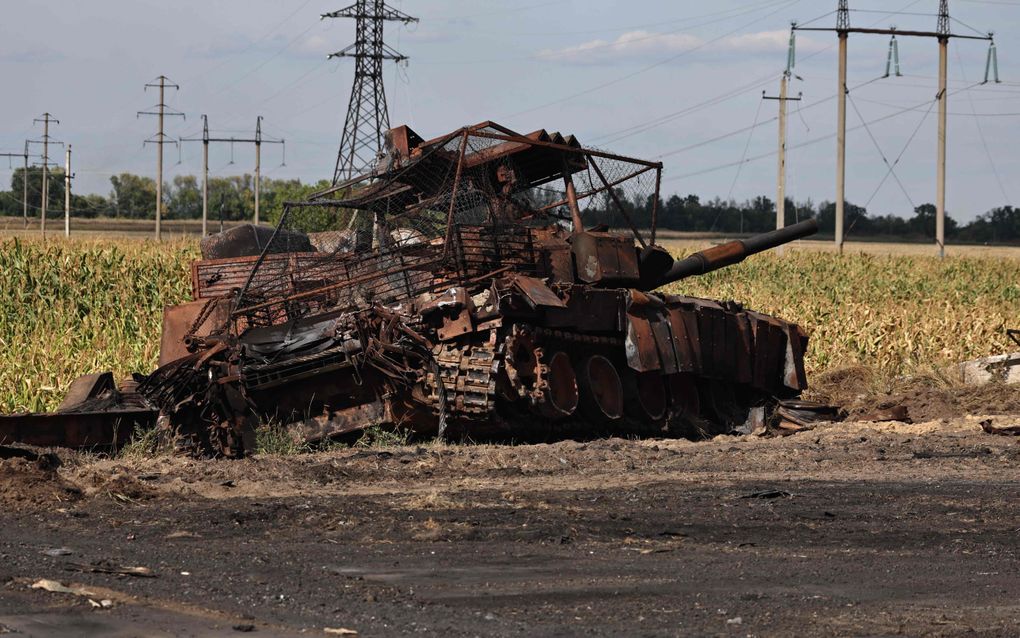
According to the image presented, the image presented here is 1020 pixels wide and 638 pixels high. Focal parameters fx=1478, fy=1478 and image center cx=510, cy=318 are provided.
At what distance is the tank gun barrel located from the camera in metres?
17.3

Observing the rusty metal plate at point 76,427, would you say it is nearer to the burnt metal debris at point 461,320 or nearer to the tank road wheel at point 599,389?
the burnt metal debris at point 461,320

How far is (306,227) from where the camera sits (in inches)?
617

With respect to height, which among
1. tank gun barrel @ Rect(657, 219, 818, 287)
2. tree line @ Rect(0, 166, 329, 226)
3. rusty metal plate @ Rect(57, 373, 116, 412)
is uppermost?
tree line @ Rect(0, 166, 329, 226)

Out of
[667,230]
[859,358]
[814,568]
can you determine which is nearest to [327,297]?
[814,568]

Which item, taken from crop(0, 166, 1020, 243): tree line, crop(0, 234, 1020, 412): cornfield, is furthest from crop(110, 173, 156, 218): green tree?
crop(0, 234, 1020, 412): cornfield

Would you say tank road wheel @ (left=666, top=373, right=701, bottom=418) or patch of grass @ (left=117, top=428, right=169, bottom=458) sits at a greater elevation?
tank road wheel @ (left=666, top=373, right=701, bottom=418)

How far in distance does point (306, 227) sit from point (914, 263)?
85.7 feet

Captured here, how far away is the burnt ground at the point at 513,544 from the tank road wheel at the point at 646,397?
115 inches

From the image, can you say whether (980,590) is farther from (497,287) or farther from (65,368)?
(65,368)

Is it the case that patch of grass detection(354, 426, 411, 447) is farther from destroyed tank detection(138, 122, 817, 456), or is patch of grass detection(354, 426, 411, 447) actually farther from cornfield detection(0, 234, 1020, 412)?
cornfield detection(0, 234, 1020, 412)

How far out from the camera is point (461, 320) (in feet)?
42.5

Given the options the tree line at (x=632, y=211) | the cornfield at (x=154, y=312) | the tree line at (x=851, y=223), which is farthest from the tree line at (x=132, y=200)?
the cornfield at (x=154, y=312)

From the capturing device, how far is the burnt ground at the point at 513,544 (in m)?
5.80

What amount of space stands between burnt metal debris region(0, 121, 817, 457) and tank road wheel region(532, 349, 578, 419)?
0.02 meters
